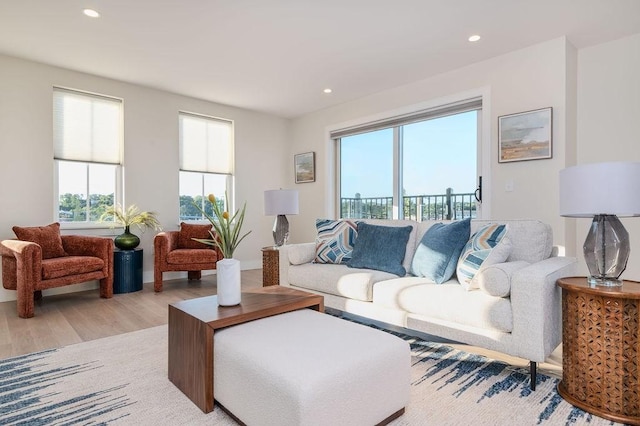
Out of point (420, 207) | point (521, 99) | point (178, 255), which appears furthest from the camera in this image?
point (420, 207)

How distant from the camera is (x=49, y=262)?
11.0ft

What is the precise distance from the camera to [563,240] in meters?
3.35

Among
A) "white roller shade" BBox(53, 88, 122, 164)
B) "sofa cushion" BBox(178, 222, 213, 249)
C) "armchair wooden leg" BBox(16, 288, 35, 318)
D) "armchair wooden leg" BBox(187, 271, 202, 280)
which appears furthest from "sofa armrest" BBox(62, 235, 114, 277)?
"armchair wooden leg" BBox(187, 271, 202, 280)

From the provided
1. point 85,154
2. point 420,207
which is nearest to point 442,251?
point 420,207

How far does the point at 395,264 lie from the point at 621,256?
1.40 m

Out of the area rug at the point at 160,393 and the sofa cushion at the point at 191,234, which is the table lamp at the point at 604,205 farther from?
the sofa cushion at the point at 191,234

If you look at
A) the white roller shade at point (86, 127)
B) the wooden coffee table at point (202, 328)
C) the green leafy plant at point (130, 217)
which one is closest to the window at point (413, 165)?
the green leafy plant at point (130, 217)

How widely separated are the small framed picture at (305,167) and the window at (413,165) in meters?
0.47

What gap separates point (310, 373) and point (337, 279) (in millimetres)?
1577

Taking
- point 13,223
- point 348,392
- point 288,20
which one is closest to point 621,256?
point 348,392

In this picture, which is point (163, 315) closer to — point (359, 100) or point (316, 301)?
point (316, 301)

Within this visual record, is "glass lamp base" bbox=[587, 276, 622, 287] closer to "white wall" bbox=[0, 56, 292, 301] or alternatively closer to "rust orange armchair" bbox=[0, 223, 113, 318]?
"rust orange armchair" bbox=[0, 223, 113, 318]

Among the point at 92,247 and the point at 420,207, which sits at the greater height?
the point at 420,207

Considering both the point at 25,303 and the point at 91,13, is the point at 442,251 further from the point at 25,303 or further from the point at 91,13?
the point at 25,303
